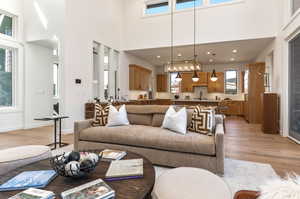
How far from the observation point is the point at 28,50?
5.46 meters

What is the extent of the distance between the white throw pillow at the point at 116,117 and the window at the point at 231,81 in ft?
25.5

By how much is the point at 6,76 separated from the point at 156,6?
18.7 feet

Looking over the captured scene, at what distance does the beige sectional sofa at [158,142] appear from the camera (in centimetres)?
229

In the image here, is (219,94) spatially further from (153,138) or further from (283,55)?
(153,138)

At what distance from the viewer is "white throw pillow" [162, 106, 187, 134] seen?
106 inches

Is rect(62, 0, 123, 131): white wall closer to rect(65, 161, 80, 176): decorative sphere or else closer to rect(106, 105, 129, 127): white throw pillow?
rect(106, 105, 129, 127): white throw pillow

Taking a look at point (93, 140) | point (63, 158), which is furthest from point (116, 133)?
point (63, 158)

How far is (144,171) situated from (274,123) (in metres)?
4.78

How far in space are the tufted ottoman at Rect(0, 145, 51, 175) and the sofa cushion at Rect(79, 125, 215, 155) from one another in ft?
3.13

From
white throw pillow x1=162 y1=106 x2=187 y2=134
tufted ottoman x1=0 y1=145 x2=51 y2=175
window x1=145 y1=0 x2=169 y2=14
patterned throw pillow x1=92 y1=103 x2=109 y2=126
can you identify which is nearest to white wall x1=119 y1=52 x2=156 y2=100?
window x1=145 y1=0 x2=169 y2=14

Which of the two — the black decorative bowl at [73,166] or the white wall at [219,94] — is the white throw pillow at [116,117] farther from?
the white wall at [219,94]

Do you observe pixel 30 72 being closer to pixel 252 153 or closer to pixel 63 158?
pixel 63 158

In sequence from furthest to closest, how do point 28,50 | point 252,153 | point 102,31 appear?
point 102,31
point 28,50
point 252,153

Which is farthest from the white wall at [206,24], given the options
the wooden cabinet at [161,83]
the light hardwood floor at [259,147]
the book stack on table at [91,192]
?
the book stack on table at [91,192]
